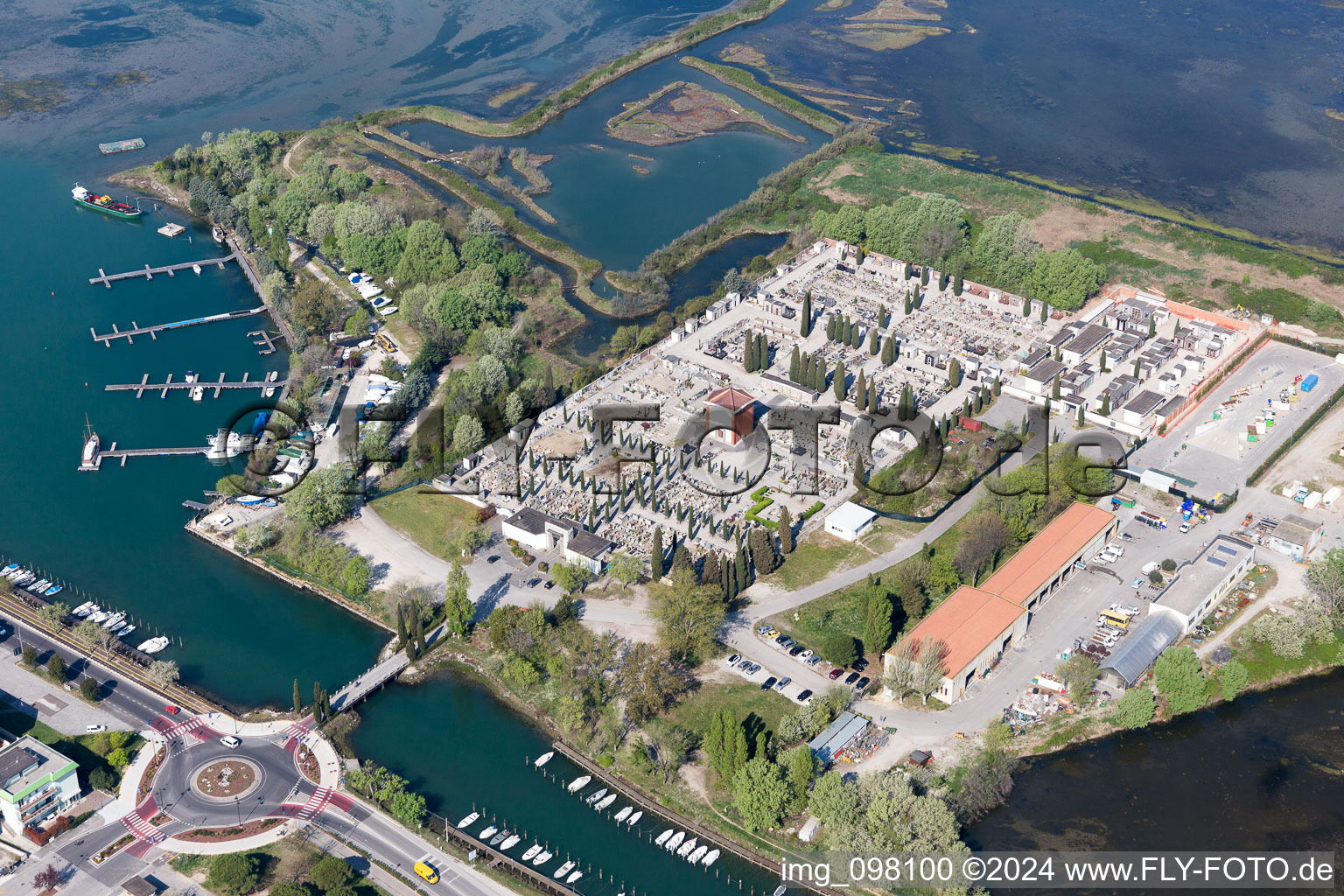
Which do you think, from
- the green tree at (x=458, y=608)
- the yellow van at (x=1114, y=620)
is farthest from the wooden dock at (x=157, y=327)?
the yellow van at (x=1114, y=620)

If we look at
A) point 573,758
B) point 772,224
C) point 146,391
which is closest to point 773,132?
point 772,224

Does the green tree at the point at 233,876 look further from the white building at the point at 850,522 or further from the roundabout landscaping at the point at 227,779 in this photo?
the white building at the point at 850,522

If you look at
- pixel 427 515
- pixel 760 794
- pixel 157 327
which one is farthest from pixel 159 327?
pixel 760 794

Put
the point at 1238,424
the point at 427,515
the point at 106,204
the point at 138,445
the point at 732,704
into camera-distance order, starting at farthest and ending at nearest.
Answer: the point at 106,204 < the point at 138,445 < the point at 1238,424 < the point at 427,515 < the point at 732,704

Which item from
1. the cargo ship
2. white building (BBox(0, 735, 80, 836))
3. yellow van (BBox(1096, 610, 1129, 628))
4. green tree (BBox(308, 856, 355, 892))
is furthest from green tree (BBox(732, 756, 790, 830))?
the cargo ship

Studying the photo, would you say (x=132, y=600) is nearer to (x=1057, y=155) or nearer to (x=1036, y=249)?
(x=1036, y=249)

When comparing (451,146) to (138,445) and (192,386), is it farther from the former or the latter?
(138,445)
